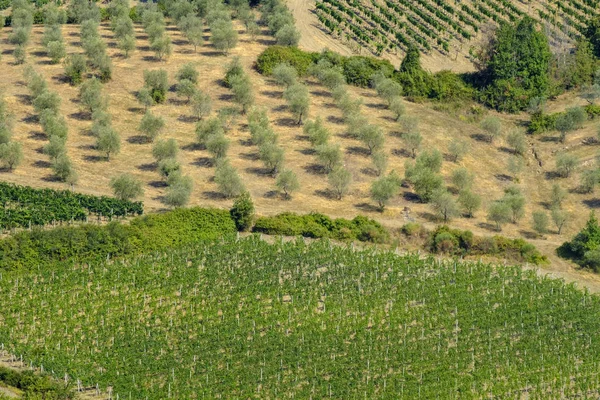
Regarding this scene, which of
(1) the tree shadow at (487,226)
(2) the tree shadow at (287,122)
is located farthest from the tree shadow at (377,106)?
(1) the tree shadow at (487,226)

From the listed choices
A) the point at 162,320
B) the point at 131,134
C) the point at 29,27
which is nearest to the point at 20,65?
the point at 29,27

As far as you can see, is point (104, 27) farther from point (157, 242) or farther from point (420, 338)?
point (420, 338)

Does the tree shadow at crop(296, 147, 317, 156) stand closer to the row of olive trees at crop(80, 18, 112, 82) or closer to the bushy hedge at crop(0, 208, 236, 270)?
the bushy hedge at crop(0, 208, 236, 270)

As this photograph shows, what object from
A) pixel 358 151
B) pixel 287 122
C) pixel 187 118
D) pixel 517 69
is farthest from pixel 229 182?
pixel 517 69

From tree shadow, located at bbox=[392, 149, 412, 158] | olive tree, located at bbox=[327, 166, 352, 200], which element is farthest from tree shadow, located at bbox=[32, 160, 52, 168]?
tree shadow, located at bbox=[392, 149, 412, 158]

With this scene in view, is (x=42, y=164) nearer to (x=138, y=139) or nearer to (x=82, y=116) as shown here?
(x=138, y=139)

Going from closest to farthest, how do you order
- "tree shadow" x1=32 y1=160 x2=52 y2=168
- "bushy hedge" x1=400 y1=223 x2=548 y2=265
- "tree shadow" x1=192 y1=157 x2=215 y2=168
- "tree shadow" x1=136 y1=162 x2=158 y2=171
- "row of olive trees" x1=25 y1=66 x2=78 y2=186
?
"bushy hedge" x1=400 y1=223 x2=548 y2=265, "row of olive trees" x1=25 y1=66 x2=78 y2=186, "tree shadow" x1=32 y1=160 x2=52 y2=168, "tree shadow" x1=136 y1=162 x2=158 y2=171, "tree shadow" x1=192 y1=157 x2=215 y2=168
